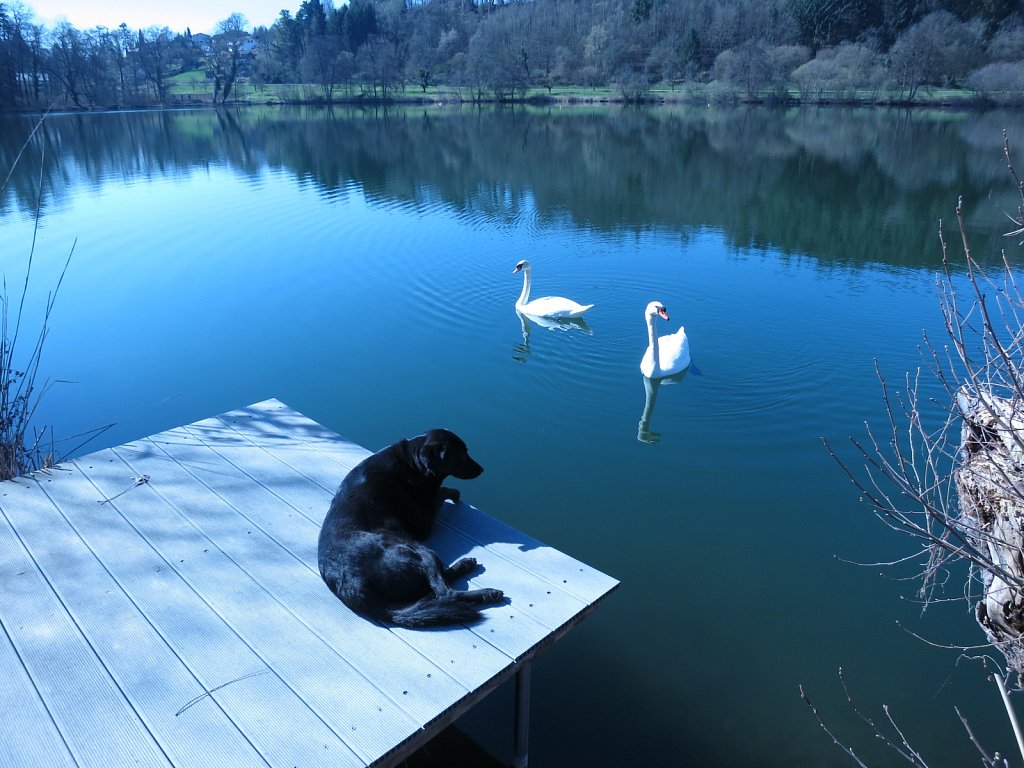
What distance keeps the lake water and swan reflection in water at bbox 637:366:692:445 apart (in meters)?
0.07

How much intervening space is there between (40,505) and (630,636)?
156 inches

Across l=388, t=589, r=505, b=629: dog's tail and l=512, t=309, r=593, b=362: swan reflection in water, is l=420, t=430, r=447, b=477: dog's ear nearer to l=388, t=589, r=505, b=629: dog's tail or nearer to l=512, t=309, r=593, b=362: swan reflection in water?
l=388, t=589, r=505, b=629: dog's tail

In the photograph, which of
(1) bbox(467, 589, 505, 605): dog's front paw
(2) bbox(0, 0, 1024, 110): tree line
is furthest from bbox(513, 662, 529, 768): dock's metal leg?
(2) bbox(0, 0, 1024, 110): tree line

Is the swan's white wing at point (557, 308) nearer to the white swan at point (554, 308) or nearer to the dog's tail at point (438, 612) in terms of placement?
the white swan at point (554, 308)

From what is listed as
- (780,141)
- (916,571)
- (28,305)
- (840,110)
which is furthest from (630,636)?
(840,110)

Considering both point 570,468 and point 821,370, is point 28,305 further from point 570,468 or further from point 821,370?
point 821,370

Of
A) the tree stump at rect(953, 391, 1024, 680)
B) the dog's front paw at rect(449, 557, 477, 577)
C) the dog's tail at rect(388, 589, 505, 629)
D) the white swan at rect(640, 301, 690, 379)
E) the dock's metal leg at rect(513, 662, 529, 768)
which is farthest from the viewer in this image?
the white swan at rect(640, 301, 690, 379)

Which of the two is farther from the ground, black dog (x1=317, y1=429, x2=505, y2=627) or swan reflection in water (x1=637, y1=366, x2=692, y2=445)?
black dog (x1=317, y1=429, x2=505, y2=627)

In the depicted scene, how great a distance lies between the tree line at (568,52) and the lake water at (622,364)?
28.9 metres

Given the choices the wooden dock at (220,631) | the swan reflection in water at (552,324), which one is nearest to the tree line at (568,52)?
the swan reflection in water at (552,324)

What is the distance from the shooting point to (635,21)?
68.8 metres

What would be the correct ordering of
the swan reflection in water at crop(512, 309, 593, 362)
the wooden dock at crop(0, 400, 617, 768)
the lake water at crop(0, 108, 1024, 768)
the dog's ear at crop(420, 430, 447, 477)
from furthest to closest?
the swan reflection in water at crop(512, 309, 593, 362), the lake water at crop(0, 108, 1024, 768), the dog's ear at crop(420, 430, 447, 477), the wooden dock at crop(0, 400, 617, 768)

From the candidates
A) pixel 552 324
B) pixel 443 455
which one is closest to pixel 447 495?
pixel 443 455

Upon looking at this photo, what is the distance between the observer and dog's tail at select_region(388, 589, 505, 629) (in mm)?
3154
